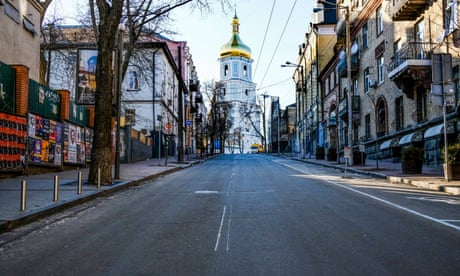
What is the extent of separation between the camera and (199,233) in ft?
22.5

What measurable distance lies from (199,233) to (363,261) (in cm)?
257

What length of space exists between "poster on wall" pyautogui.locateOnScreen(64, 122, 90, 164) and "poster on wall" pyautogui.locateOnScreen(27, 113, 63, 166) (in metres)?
0.93

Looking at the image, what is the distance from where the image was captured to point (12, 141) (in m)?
15.8

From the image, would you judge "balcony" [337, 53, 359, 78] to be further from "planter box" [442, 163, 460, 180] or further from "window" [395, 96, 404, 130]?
"planter box" [442, 163, 460, 180]

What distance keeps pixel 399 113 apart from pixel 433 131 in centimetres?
681

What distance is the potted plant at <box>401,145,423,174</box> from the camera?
59.7ft

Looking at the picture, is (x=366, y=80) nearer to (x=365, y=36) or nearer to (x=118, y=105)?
(x=365, y=36)

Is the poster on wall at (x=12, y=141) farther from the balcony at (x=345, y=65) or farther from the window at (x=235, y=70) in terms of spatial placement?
the window at (x=235, y=70)

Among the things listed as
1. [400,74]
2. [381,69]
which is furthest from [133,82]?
[400,74]

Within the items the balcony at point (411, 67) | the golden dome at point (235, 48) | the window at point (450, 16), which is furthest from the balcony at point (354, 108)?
the golden dome at point (235, 48)

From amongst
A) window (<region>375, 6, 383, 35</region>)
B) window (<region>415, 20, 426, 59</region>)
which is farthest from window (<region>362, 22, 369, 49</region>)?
window (<region>415, 20, 426, 59</region>)

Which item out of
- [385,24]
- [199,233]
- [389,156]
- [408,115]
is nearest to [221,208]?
[199,233]

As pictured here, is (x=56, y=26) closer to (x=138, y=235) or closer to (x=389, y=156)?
(x=389, y=156)

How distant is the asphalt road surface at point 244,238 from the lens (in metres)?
5.02
